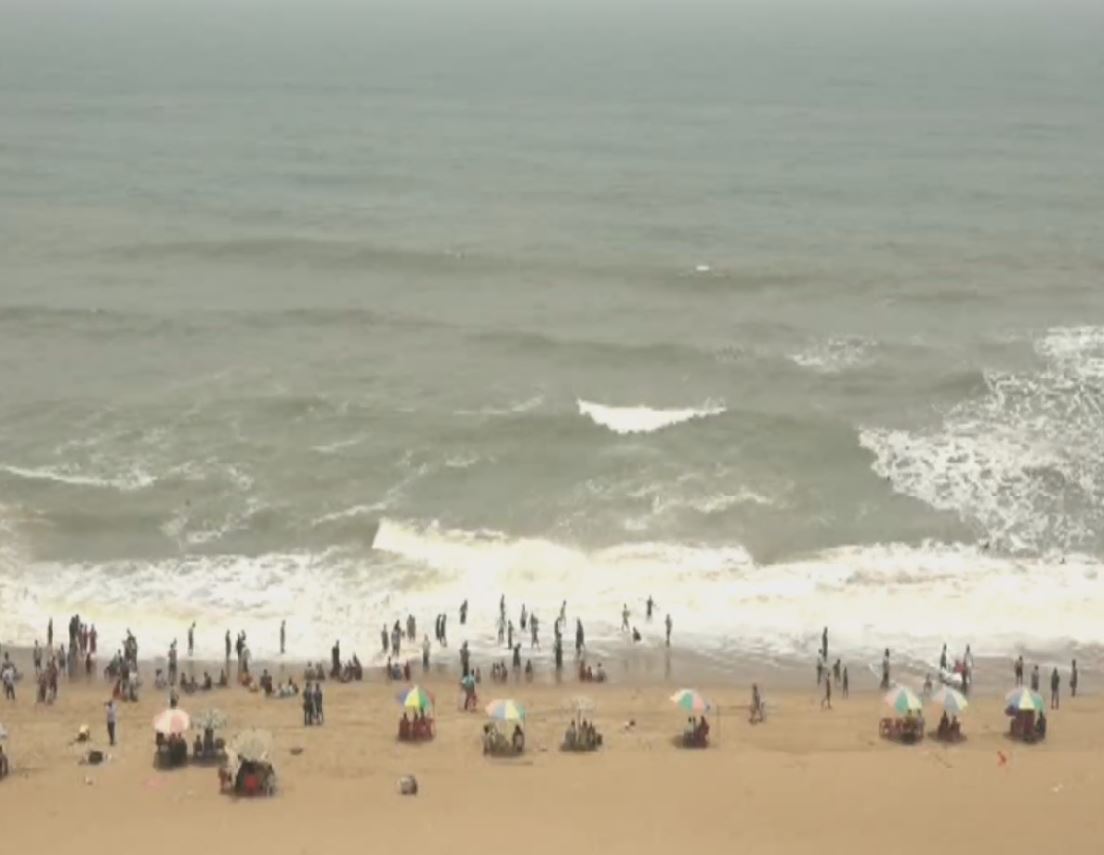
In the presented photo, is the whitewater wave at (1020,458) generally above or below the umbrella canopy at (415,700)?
above

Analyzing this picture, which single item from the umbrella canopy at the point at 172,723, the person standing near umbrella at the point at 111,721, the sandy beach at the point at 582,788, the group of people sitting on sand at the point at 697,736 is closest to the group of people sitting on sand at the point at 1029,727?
the sandy beach at the point at 582,788

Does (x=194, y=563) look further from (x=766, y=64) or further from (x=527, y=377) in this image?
(x=766, y=64)

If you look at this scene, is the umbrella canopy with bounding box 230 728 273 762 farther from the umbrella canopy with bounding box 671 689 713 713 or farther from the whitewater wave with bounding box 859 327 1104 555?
the whitewater wave with bounding box 859 327 1104 555

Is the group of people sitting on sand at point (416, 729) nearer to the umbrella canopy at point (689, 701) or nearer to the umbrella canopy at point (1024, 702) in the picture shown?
the umbrella canopy at point (689, 701)

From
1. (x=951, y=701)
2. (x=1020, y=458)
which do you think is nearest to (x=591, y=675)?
(x=951, y=701)

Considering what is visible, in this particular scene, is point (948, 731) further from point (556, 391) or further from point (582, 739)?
point (556, 391)
